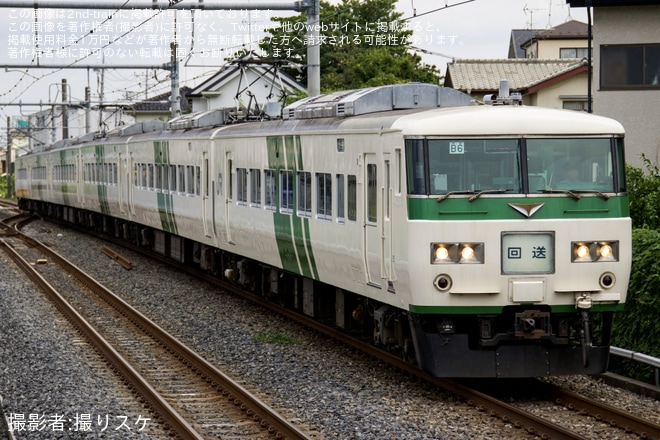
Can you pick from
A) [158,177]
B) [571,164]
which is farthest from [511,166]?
[158,177]

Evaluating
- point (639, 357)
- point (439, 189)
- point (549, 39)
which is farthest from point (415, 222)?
point (549, 39)

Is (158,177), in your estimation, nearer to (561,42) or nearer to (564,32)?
(561,42)

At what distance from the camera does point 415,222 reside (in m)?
9.49

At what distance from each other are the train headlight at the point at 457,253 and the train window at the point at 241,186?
667cm

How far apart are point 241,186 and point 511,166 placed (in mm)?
6965

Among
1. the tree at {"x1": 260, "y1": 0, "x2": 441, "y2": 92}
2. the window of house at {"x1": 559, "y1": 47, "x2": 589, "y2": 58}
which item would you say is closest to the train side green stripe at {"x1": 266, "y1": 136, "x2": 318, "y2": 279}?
the tree at {"x1": 260, "y1": 0, "x2": 441, "y2": 92}

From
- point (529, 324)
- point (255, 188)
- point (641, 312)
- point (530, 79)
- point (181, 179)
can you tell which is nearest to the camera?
point (529, 324)

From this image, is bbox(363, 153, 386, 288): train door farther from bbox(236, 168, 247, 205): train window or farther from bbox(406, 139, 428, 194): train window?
bbox(236, 168, 247, 205): train window

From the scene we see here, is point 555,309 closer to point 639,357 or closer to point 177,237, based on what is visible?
point 639,357

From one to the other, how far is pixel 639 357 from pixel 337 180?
3486mm

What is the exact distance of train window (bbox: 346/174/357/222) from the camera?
440 inches

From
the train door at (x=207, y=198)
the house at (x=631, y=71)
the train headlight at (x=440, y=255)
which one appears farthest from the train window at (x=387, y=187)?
the house at (x=631, y=71)

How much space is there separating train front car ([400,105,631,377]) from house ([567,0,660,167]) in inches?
455

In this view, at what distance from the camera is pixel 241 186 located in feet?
52.9
